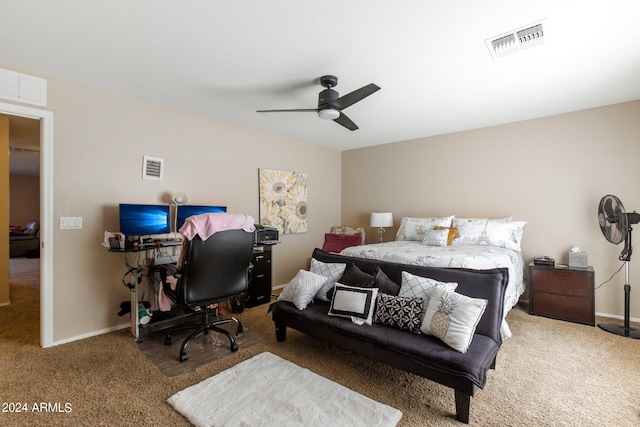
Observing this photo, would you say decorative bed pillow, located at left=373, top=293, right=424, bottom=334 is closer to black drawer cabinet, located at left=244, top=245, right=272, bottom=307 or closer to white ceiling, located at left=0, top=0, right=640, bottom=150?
white ceiling, located at left=0, top=0, right=640, bottom=150

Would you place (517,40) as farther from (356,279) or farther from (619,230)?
(619,230)

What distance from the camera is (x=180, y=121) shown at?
3.52m

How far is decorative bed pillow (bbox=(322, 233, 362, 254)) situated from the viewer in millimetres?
4812

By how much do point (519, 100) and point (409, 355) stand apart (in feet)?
10.3

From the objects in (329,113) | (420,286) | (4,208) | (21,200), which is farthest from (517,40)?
(21,200)

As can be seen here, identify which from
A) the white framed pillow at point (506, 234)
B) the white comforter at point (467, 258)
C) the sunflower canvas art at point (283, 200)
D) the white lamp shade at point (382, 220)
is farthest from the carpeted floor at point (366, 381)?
the white lamp shade at point (382, 220)

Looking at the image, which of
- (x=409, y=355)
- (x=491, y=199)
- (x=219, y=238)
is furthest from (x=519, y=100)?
(x=219, y=238)

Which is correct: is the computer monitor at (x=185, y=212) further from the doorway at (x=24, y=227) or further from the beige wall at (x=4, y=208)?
the beige wall at (x=4, y=208)

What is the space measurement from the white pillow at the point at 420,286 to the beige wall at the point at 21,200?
1111cm

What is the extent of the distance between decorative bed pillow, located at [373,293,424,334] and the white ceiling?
1.95m

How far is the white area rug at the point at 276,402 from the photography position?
1675 millimetres

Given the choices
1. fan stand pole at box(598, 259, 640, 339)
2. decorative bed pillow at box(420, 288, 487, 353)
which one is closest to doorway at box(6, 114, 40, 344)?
decorative bed pillow at box(420, 288, 487, 353)

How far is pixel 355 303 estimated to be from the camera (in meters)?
2.28

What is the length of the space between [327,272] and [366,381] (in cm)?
99
